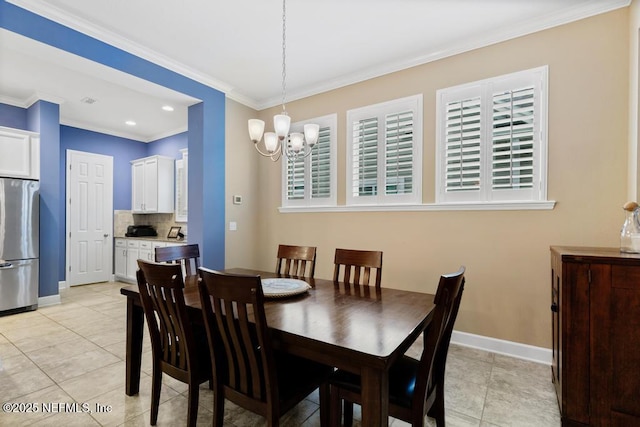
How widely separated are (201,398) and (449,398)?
1.73 metres

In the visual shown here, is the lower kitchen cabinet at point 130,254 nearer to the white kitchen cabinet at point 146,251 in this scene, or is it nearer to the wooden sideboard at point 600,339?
the white kitchen cabinet at point 146,251

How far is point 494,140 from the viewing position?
9.11ft

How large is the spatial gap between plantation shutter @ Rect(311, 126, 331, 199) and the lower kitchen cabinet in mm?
2895

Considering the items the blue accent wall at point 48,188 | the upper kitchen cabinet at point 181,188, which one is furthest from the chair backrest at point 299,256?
the blue accent wall at point 48,188

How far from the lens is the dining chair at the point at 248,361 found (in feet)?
4.37

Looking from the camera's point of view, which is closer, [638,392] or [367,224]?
[638,392]

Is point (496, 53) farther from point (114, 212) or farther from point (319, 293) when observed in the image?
point (114, 212)

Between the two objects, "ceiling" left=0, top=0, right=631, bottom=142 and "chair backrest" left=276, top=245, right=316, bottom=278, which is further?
"chair backrest" left=276, top=245, right=316, bottom=278

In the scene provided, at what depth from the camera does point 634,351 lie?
161 cm

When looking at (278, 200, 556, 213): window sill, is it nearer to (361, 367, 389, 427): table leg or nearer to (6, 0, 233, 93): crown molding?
(6, 0, 233, 93): crown molding

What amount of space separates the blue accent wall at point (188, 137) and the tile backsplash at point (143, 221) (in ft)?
5.28

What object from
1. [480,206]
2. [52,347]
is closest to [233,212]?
[52,347]

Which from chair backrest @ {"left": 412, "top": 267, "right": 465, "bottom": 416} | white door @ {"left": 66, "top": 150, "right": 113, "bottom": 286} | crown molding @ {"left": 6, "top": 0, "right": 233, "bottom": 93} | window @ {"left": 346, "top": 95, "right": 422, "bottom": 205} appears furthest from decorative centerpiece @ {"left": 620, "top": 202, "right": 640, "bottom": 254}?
white door @ {"left": 66, "top": 150, "right": 113, "bottom": 286}

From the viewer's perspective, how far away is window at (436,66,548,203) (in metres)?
2.63
